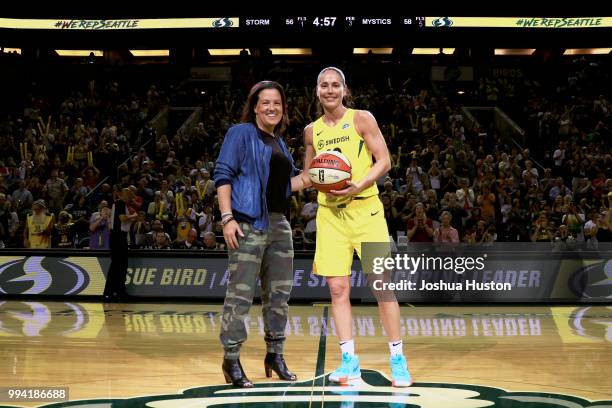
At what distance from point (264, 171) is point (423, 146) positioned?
13.4 meters

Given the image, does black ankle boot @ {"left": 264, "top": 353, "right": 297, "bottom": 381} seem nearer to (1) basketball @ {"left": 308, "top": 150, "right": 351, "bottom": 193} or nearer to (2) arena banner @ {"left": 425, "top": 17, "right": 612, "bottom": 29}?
(1) basketball @ {"left": 308, "top": 150, "right": 351, "bottom": 193}

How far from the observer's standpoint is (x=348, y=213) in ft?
17.8

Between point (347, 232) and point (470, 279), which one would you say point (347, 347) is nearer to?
point (347, 232)

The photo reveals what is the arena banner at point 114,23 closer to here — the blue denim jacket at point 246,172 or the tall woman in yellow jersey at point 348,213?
the tall woman in yellow jersey at point 348,213

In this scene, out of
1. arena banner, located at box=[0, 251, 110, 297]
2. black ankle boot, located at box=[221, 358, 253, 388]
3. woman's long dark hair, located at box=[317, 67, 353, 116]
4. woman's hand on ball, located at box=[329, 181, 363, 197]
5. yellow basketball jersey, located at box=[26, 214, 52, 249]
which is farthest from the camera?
yellow basketball jersey, located at box=[26, 214, 52, 249]

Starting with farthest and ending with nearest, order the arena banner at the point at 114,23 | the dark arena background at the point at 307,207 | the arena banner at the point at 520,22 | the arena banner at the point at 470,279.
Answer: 1. the arena banner at the point at 114,23
2. the arena banner at the point at 520,22
3. the arena banner at the point at 470,279
4. the dark arena background at the point at 307,207

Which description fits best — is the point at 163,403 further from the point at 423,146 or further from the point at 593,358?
the point at 423,146

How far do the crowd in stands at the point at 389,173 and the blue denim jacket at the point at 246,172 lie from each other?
21.0 feet

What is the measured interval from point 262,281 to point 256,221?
1.66 feet

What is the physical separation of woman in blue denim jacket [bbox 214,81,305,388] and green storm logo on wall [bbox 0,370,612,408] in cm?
30

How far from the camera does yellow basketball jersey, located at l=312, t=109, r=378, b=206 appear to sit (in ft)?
17.9

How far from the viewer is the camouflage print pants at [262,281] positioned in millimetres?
5199

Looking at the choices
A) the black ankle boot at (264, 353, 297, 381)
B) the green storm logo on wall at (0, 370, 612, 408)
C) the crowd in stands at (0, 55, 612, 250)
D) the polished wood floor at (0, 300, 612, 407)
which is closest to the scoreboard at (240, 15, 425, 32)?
the crowd in stands at (0, 55, 612, 250)

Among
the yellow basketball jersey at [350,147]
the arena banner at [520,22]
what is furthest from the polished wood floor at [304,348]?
the arena banner at [520,22]
